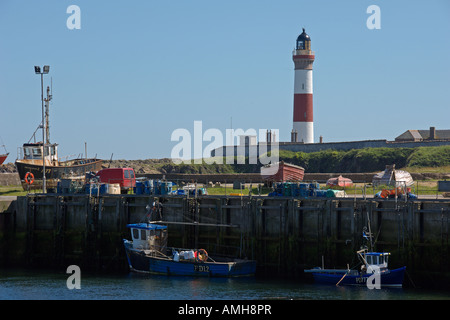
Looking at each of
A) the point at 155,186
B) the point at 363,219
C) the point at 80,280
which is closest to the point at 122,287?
the point at 80,280

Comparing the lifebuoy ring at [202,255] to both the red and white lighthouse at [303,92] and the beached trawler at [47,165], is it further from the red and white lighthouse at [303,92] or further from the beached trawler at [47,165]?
the red and white lighthouse at [303,92]

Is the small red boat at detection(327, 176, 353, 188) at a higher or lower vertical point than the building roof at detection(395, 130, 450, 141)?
lower

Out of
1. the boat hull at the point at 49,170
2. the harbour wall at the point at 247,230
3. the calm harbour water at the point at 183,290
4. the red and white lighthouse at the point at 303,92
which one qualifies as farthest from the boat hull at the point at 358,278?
the red and white lighthouse at the point at 303,92

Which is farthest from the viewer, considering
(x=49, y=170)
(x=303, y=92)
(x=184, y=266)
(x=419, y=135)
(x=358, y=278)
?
(x=419, y=135)

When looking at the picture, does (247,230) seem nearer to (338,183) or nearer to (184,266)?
(184,266)

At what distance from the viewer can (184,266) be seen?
44.4m

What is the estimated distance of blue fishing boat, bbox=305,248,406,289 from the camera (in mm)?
40438

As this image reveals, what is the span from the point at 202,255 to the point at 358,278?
30.2 ft

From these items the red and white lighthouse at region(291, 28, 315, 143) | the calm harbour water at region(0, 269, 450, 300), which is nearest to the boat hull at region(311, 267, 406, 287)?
the calm harbour water at region(0, 269, 450, 300)
